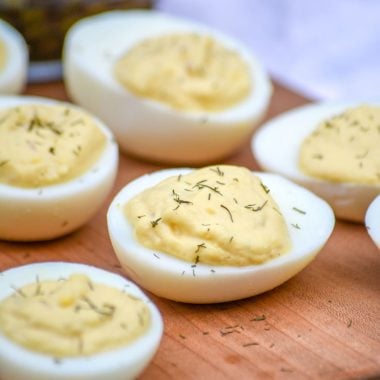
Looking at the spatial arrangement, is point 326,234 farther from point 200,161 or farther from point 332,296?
point 200,161

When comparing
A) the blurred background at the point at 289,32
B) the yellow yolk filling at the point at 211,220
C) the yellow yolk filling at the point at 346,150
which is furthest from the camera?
the blurred background at the point at 289,32

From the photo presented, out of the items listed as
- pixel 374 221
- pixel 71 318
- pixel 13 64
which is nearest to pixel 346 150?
pixel 374 221

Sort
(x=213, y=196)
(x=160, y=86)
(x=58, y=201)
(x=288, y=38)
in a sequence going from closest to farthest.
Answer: (x=213, y=196) → (x=58, y=201) → (x=160, y=86) → (x=288, y=38)

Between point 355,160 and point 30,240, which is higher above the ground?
point 355,160

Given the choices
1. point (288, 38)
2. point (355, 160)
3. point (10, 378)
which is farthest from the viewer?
point (288, 38)

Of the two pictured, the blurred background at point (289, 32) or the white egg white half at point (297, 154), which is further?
the blurred background at point (289, 32)

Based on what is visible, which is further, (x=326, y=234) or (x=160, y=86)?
(x=160, y=86)

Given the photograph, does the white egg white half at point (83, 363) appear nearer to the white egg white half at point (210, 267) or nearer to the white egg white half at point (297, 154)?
the white egg white half at point (210, 267)

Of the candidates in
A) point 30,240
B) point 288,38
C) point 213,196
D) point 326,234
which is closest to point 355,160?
point 326,234

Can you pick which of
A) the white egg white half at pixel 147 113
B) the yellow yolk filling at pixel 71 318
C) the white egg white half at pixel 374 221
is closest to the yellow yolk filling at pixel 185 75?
the white egg white half at pixel 147 113
